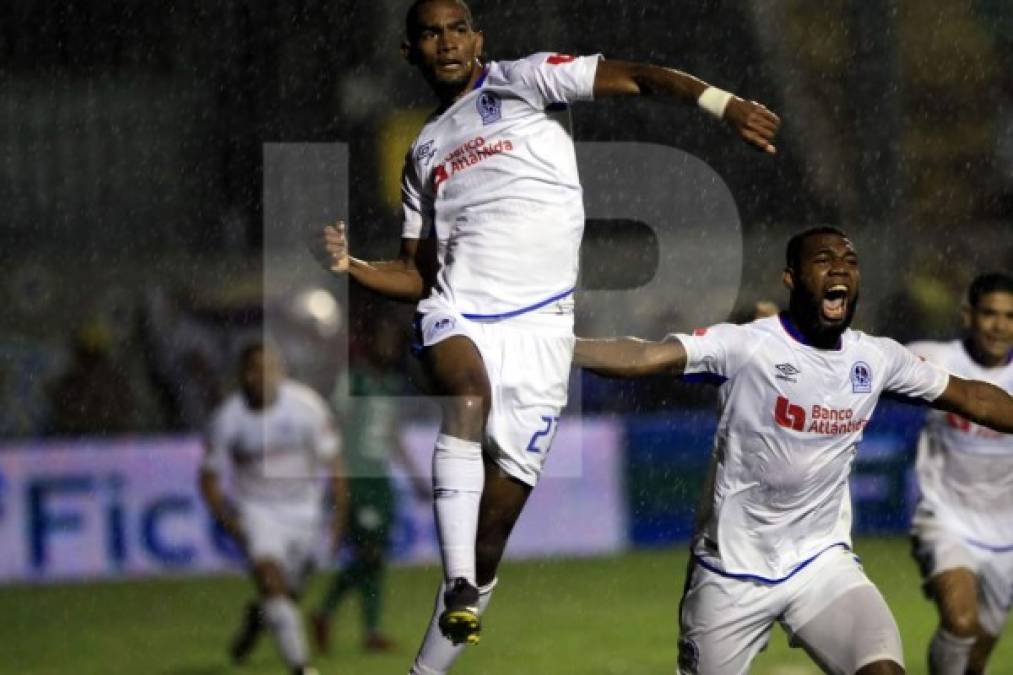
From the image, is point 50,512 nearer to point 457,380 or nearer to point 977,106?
point 457,380

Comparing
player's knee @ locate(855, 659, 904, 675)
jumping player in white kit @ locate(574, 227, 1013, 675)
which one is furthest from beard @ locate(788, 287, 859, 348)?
player's knee @ locate(855, 659, 904, 675)

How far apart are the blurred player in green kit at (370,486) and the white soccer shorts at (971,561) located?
327 centimetres

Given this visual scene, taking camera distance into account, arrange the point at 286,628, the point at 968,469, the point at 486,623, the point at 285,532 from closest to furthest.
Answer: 1. the point at 968,469
2. the point at 286,628
3. the point at 285,532
4. the point at 486,623

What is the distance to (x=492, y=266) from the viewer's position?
6352 mm

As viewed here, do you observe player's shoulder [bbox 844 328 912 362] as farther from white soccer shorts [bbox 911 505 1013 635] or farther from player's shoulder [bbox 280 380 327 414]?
player's shoulder [bbox 280 380 327 414]

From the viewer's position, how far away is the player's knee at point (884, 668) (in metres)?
6.09

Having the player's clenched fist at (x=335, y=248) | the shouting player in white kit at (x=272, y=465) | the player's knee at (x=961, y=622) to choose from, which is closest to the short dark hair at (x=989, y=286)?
the player's knee at (x=961, y=622)

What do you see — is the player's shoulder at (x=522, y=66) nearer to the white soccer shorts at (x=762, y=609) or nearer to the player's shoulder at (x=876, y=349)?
the player's shoulder at (x=876, y=349)

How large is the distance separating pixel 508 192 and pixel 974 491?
121 inches

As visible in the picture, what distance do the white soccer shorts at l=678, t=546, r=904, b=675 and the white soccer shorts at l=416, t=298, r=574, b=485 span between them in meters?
0.77

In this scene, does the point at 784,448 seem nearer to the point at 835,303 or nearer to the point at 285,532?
the point at 835,303

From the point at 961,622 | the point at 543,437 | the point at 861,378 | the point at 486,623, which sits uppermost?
the point at 861,378

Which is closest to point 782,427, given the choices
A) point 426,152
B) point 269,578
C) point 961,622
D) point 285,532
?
point 426,152

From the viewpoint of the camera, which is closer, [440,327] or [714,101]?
[714,101]
